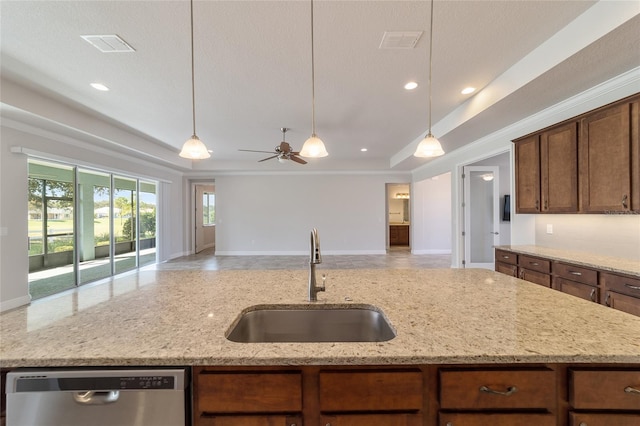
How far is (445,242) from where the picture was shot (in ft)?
27.3

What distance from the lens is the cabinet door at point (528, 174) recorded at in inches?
128

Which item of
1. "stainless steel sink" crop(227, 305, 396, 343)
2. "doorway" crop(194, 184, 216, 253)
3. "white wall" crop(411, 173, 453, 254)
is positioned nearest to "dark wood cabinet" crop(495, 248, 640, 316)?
"stainless steel sink" crop(227, 305, 396, 343)

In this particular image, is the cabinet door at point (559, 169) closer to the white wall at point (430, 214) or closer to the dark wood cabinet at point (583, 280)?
the dark wood cabinet at point (583, 280)

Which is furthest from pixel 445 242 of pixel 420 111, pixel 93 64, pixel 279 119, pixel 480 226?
pixel 93 64

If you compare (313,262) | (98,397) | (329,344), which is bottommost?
(98,397)

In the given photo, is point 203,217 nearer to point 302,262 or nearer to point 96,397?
point 302,262

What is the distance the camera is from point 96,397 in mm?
928

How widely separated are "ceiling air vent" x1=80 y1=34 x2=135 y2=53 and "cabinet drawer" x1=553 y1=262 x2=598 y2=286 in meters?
4.48

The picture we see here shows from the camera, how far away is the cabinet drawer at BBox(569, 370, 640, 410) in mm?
915

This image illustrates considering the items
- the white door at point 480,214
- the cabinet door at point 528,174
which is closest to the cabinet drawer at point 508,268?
the cabinet door at point 528,174

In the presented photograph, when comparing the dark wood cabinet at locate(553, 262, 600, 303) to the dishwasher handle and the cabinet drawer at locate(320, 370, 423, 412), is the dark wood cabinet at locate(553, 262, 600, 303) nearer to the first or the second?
the cabinet drawer at locate(320, 370, 423, 412)

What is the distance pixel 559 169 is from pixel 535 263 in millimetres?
1044

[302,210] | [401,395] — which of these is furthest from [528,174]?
[302,210]

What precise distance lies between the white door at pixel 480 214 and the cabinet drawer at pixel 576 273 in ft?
9.49
